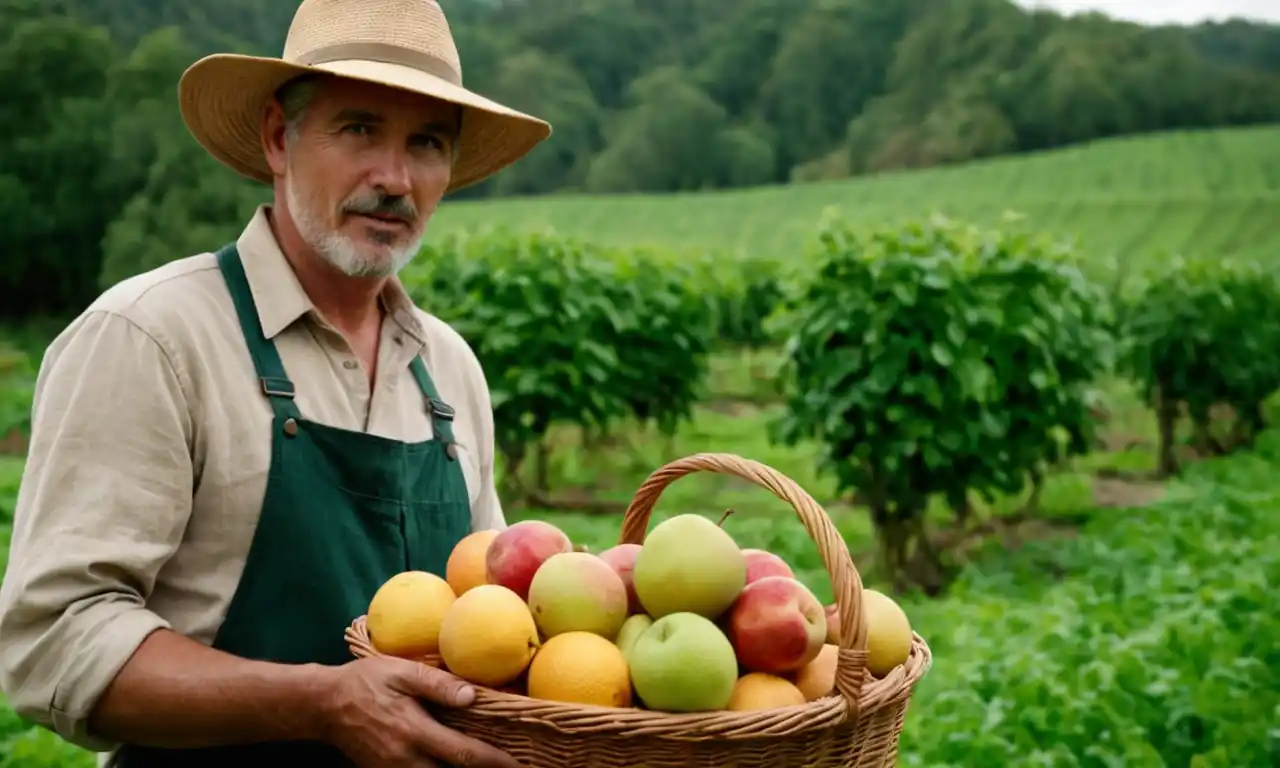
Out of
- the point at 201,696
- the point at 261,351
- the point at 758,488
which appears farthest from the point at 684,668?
the point at 758,488

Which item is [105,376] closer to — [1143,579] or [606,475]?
[1143,579]

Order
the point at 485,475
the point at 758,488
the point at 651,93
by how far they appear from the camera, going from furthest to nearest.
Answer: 1. the point at 651,93
2. the point at 758,488
3. the point at 485,475

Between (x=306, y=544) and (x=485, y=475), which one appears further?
(x=485, y=475)

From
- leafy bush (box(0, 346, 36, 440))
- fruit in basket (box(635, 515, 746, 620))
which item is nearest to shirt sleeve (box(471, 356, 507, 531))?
fruit in basket (box(635, 515, 746, 620))

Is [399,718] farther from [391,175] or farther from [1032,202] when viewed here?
[1032,202]

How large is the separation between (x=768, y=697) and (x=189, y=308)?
130cm

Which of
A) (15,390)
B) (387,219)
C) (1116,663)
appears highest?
(387,219)

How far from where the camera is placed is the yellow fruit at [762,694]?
1886 millimetres

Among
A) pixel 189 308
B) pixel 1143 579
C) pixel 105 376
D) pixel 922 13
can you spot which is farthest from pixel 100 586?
pixel 922 13

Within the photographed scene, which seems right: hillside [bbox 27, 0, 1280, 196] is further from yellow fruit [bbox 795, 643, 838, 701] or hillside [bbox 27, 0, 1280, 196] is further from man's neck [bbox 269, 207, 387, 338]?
yellow fruit [bbox 795, 643, 838, 701]

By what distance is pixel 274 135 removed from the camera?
8.98ft

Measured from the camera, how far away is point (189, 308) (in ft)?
7.57

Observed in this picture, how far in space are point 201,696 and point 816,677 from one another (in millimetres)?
1020

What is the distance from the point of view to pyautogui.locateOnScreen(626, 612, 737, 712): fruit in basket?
1.77m
